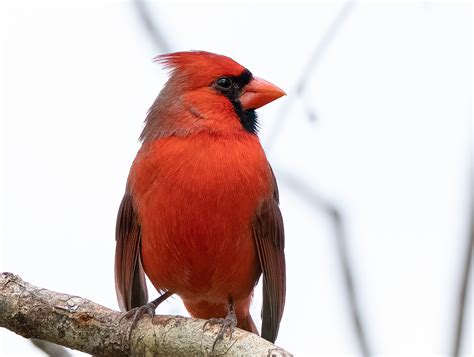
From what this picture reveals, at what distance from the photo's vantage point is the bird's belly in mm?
3598

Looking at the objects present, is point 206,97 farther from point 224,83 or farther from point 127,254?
point 127,254

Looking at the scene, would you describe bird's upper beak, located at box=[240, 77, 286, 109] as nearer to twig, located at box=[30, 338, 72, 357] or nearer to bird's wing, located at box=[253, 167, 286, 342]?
bird's wing, located at box=[253, 167, 286, 342]

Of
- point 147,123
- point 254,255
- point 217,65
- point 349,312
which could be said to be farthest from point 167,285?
point 349,312

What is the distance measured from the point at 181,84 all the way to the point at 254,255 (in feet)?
3.30

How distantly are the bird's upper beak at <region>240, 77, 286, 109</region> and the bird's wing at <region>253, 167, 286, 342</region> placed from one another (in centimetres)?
46

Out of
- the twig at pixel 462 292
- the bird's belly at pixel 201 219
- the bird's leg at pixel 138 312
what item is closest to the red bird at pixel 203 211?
the bird's belly at pixel 201 219

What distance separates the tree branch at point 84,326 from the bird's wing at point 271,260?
824 millimetres

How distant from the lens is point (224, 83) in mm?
4168

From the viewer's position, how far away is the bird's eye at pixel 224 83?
4.15m

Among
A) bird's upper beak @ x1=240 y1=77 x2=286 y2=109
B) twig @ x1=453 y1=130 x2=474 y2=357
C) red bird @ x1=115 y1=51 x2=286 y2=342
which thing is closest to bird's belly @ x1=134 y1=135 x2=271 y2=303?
red bird @ x1=115 y1=51 x2=286 y2=342

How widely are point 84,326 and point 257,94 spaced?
1.70 metres

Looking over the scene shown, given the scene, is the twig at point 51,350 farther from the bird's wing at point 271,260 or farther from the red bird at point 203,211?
the bird's wing at point 271,260

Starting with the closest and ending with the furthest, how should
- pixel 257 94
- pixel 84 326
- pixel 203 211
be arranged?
Result: 1. pixel 84 326
2. pixel 203 211
3. pixel 257 94

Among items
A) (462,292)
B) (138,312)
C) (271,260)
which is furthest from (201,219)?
(462,292)
